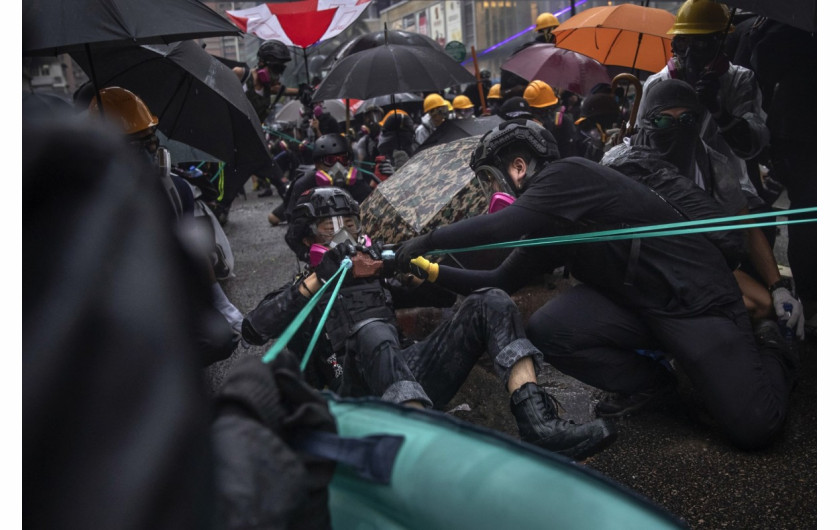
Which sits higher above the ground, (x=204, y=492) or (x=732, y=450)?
(x=204, y=492)

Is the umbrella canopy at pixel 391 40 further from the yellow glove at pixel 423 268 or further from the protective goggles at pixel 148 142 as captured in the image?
the yellow glove at pixel 423 268

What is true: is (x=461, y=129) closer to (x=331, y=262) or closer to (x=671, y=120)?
(x=671, y=120)

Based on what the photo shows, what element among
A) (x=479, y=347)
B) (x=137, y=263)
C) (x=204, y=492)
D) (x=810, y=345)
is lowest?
(x=810, y=345)

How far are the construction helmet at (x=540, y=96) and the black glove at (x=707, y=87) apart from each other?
273cm

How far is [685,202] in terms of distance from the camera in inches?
134

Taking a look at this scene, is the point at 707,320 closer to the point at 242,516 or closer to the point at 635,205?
the point at 635,205

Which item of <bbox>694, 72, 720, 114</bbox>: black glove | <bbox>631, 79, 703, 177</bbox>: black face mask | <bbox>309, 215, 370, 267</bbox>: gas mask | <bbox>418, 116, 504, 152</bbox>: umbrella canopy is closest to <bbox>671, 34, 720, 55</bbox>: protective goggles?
<bbox>694, 72, 720, 114</bbox>: black glove

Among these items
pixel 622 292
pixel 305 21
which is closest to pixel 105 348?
pixel 622 292

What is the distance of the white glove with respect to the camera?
3.55 m

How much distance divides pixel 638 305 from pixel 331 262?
1467 mm

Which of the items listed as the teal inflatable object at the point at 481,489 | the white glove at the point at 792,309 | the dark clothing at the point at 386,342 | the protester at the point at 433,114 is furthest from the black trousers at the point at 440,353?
the protester at the point at 433,114

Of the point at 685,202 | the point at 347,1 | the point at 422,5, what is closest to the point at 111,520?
the point at 685,202

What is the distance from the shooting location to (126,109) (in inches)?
146

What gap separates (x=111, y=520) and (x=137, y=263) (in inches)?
8.4
